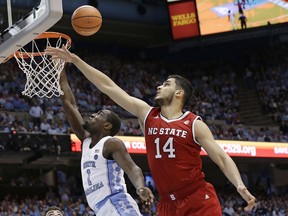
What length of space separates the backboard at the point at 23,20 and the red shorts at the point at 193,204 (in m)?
2.21

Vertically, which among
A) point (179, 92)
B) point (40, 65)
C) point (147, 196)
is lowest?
point (147, 196)

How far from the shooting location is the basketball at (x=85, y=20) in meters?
7.65

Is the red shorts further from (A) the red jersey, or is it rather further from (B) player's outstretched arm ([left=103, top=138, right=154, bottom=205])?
(B) player's outstretched arm ([left=103, top=138, right=154, bottom=205])

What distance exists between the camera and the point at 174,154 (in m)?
5.27

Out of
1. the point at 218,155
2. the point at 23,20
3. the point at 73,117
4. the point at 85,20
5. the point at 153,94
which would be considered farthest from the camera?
the point at 153,94

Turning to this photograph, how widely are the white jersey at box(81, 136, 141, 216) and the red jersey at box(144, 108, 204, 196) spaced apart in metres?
0.47

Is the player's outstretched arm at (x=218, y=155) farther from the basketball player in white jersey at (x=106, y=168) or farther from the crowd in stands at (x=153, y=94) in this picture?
the crowd in stands at (x=153, y=94)

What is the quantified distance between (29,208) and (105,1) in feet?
38.8

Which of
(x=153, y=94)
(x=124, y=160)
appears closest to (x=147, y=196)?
(x=124, y=160)

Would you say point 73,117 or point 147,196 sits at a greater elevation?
point 73,117

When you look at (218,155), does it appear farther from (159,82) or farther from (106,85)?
(159,82)

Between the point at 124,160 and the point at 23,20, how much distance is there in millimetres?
2245

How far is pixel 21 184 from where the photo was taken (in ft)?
64.7

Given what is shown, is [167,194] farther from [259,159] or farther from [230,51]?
[230,51]
